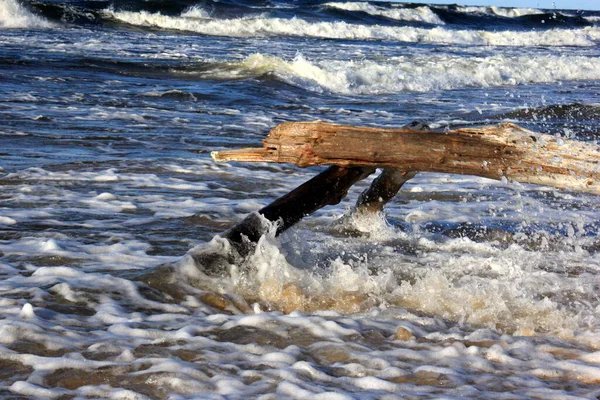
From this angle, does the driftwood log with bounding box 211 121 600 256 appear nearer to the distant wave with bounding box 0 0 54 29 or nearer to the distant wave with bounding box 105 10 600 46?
the distant wave with bounding box 0 0 54 29

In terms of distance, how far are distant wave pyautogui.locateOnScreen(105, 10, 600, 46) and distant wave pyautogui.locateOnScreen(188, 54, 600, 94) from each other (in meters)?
11.1

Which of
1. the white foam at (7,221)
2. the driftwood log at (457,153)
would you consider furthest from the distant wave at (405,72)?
the driftwood log at (457,153)

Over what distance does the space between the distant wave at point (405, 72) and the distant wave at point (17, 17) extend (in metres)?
11.8

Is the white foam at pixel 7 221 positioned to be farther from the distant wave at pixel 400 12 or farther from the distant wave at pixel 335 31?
the distant wave at pixel 400 12

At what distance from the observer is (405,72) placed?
1820 centimetres

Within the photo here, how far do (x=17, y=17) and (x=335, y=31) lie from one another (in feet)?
39.7

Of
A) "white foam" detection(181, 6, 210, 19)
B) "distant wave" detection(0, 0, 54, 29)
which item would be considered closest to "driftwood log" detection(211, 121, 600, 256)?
"distant wave" detection(0, 0, 54, 29)

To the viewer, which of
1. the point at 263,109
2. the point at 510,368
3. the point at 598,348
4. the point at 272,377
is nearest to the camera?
the point at 272,377

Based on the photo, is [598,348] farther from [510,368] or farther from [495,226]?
[495,226]

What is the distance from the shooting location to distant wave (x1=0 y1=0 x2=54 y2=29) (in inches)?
1033

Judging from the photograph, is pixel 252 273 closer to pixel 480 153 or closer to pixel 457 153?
pixel 457 153

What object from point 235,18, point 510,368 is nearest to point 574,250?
point 510,368

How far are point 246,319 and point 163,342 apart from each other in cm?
47

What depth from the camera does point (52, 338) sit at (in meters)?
3.58
